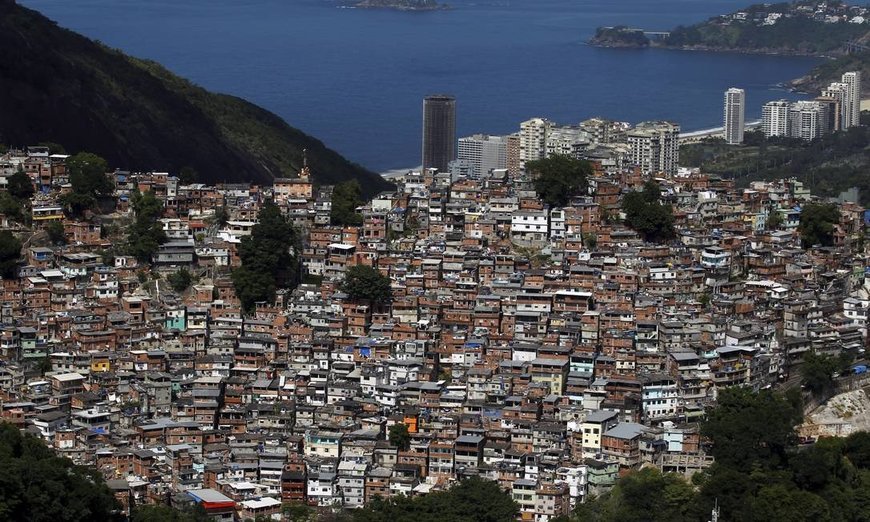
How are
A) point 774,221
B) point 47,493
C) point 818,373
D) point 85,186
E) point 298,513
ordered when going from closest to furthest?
point 47,493 < point 298,513 < point 818,373 < point 85,186 < point 774,221

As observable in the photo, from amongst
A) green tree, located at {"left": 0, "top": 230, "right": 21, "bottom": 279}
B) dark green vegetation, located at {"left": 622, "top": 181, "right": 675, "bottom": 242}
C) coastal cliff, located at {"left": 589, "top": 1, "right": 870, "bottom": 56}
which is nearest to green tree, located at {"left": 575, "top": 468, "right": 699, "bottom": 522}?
dark green vegetation, located at {"left": 622, "top": 181, "right": 675, "bottom": 242}

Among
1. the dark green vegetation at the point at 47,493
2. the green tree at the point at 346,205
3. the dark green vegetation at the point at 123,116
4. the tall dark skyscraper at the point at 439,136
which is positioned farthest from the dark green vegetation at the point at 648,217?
the tall dark skyscraper at the point at 439,136

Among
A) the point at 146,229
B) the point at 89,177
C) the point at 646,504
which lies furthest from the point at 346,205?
the point at 646,504

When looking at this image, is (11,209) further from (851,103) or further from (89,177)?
(851,103)

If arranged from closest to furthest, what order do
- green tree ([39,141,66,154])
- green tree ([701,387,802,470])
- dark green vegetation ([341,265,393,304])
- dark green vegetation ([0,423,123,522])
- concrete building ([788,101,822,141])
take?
dark green vegetation ([0,423,123,522]) → green tree ([701,387,802,470]) → dark green vegetation ([341,265,393,304]) → green tree ([39,141,66,154]) → concrete building ([788,101,822,141])

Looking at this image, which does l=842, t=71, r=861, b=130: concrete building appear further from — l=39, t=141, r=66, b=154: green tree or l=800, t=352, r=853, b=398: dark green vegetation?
l=800, t=352, r=853, b=398: dark green vegetation

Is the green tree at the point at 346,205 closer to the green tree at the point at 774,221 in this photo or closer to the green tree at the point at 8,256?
the green tree at the point at 8,256

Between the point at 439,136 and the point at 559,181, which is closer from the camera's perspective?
the point at 559,181
